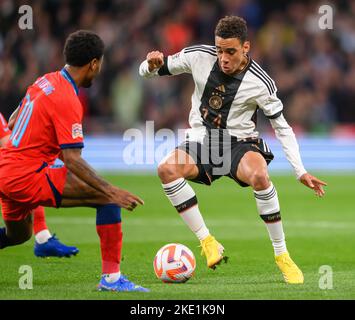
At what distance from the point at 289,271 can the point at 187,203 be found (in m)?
1.08

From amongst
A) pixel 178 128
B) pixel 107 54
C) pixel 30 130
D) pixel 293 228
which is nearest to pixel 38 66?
pixel 107 54

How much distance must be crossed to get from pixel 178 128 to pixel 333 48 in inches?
159

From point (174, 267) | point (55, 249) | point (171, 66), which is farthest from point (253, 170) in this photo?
point (55, 249)

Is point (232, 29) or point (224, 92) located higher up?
point (232, 29)

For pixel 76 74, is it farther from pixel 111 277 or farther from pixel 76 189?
pixel 111 277

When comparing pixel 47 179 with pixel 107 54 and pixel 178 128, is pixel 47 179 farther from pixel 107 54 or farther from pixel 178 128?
pixel 107 54

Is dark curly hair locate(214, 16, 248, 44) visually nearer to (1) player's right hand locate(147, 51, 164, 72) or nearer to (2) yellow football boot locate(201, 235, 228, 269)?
(1) player's right hand locate(147, 51, 164, 72)

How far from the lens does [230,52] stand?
8117 millimetres

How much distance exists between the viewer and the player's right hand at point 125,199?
663 cm

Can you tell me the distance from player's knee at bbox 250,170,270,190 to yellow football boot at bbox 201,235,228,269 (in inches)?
23.5

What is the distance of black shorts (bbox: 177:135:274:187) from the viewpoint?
326 inches

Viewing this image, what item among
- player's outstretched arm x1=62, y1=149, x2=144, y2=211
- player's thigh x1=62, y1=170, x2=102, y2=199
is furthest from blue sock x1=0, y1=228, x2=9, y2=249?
player's outstretched arm x1=62, y1=149, x2=144, y2=211

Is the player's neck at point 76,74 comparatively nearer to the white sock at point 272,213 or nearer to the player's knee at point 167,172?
the player's knee at point 167,172

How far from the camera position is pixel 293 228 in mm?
12164
